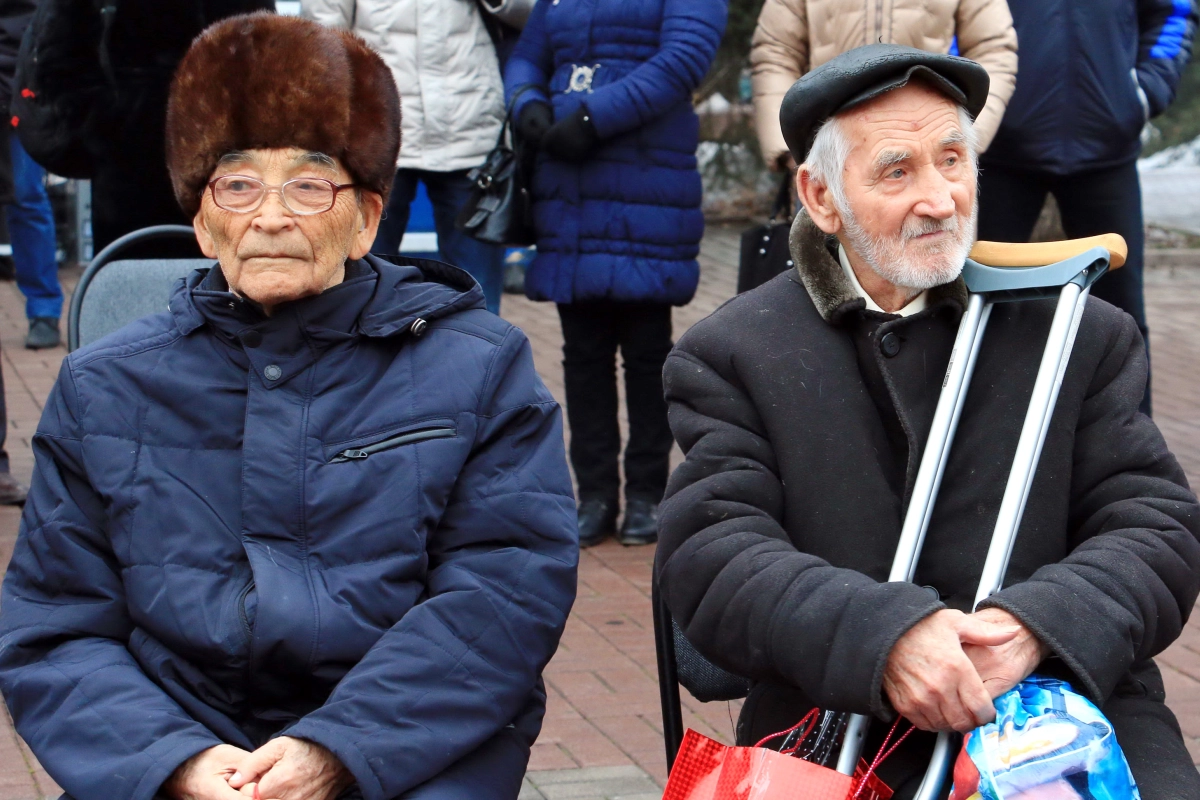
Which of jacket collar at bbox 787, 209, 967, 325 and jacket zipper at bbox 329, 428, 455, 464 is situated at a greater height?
jacket collar at bbox 787, 209, 967, 325

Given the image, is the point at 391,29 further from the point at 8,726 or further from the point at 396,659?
the point at 396,659

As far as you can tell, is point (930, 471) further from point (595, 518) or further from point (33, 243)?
point (33, 243)

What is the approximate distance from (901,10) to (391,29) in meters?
1.84

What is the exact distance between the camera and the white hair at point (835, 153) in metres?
2.46

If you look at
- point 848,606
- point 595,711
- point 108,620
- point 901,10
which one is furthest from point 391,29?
point 848,606

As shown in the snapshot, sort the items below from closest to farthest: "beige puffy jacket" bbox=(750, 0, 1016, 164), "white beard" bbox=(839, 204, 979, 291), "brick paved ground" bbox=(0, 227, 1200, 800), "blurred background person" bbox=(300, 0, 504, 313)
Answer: "white beard" bbox=(839, 204, 979, 291) → "brick paved ground" bbox=(0, 227, 1200, 800) → "beige puffy jacket" bbox=(750, 0, 1016, 164) → "blurred background person" bbox=(300, 0, 504, 313)

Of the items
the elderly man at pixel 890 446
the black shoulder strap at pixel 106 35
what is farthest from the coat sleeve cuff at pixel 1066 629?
the black shoulder strap at pixel 106 35

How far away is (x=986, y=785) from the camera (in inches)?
79.1

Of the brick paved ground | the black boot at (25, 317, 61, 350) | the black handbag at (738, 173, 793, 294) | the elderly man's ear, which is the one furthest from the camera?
the black boot at (25, 317, 61, 350)

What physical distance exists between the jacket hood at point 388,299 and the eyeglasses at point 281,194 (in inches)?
5.1

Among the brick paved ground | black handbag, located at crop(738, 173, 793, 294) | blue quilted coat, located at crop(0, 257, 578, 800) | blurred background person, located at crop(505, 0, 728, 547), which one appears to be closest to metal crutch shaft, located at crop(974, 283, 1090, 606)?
blue quilted coat, located at crop(0, 257, 578, 800)

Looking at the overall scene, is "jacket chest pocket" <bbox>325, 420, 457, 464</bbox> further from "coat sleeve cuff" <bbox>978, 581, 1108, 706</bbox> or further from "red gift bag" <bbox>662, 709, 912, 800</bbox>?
"coat sleeve cuff" <bbox>978, 581, 1108, 706</bbox>

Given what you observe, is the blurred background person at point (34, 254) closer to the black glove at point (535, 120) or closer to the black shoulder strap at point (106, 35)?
the black shoulder strap at point (106, 35)

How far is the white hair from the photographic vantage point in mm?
2461
